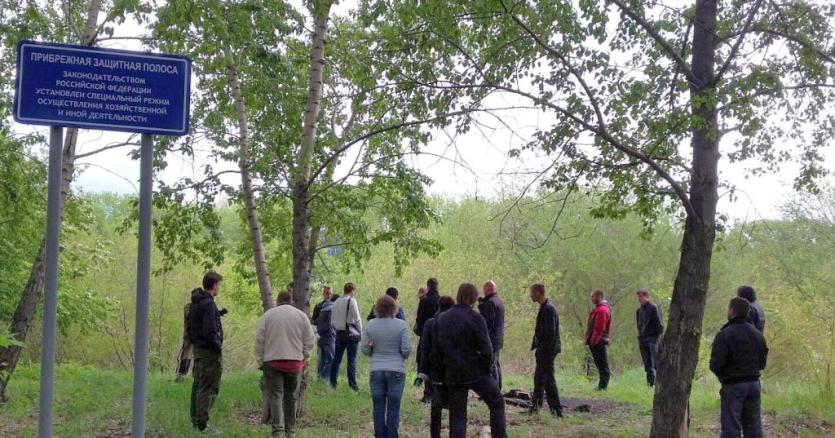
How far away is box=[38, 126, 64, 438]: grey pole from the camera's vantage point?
404 centimetres

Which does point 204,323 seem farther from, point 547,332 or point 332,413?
point 547,332

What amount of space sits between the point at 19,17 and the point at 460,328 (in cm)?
771

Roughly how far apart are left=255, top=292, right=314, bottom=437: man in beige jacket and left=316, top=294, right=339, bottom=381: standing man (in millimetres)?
5474

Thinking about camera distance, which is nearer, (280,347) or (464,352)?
(464,352)

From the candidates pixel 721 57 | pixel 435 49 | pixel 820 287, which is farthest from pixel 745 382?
pixel 820 287

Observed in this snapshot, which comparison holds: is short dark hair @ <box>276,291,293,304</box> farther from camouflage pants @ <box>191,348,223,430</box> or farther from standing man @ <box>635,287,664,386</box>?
standing man @ <box>635,287,664,386</box>

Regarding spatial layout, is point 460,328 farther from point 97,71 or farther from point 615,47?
point 97,71

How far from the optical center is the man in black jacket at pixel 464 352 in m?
8.04

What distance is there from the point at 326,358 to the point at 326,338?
0.41 meters

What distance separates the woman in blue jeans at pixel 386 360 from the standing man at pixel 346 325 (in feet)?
17.0

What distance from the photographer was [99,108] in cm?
420

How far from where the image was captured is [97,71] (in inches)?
165

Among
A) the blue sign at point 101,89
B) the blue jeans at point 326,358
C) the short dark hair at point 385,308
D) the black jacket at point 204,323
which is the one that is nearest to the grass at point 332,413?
the blue jeans at point 326,358

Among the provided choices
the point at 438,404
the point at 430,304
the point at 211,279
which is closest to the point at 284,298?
the point at 211,279
